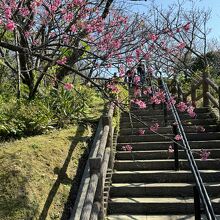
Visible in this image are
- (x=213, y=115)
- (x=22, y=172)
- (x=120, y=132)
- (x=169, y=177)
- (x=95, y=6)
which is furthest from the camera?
(x=213, y=115)

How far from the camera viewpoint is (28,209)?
237 inches

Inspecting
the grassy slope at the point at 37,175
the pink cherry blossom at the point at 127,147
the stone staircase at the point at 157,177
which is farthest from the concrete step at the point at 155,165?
the grassy slope at the point at 37,175

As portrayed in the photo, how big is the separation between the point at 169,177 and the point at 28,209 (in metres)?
3.04

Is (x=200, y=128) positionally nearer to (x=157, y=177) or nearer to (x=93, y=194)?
(x=157, y=177)

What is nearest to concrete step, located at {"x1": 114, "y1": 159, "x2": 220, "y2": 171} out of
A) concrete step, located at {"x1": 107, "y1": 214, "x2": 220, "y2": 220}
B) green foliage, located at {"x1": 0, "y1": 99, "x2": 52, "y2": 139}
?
concrete step, located at {"x1": 107, "y1": 214, "x2": 220, "y2": 220}

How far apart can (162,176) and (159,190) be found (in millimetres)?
518

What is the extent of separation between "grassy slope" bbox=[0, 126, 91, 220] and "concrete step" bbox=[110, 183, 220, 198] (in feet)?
3.05

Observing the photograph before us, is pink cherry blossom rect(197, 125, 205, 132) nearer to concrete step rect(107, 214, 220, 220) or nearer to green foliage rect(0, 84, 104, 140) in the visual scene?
green foliage rect(0, 84, 104, 140)

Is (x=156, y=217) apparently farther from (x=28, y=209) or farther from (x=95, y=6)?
(x=95, y=6)

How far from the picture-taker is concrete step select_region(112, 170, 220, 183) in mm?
7887

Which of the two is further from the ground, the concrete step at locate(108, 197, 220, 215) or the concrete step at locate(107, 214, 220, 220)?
the concrete step at locate(108, 197, 220, 215)

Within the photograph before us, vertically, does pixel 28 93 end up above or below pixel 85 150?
above

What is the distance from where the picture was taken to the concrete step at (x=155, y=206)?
22.8 ft

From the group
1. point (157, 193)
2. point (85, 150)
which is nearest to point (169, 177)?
point (157, 193)
